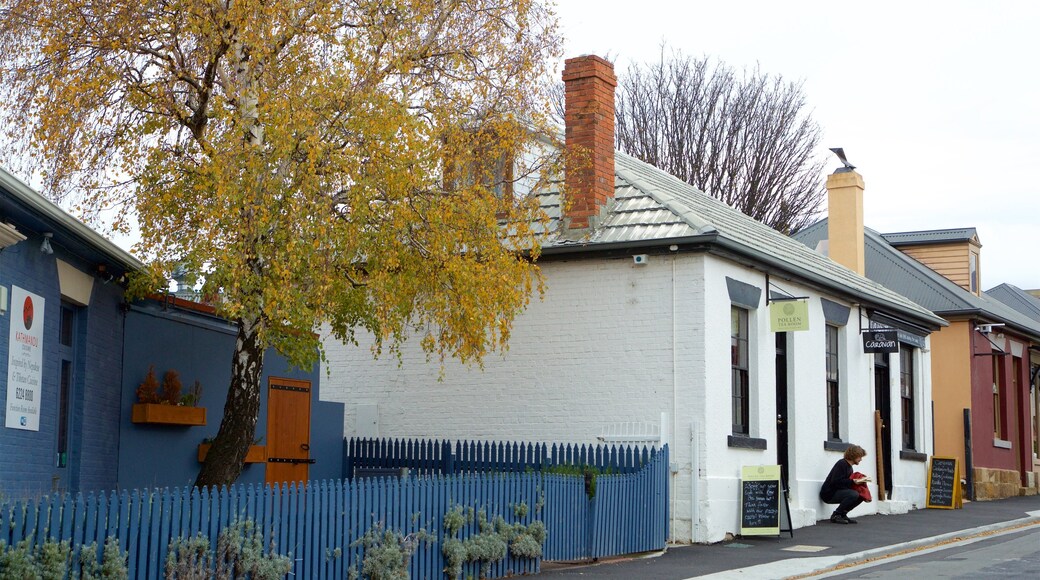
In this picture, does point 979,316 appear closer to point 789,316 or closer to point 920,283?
point 920,283

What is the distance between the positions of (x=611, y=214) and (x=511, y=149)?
12.8ft

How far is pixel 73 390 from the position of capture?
12469 mm

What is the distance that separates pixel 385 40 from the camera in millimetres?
12820

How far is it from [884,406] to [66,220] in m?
17.2

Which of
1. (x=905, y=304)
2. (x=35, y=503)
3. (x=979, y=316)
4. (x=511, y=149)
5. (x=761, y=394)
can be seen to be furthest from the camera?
(x=979, y=316)

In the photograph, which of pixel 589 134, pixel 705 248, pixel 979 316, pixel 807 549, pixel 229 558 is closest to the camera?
pixel 229 558

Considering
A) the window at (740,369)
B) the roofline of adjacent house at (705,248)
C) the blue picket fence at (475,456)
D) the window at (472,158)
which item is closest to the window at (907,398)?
the roofline of adjacent house at (705,248)

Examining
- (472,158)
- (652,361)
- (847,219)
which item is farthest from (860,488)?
(472,158)

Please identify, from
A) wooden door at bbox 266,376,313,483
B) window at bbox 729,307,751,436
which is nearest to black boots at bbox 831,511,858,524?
window at bbox 729,307,751,436

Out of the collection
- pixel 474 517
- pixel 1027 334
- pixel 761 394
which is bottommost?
pixel 474 517

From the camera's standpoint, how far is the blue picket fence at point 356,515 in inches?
346

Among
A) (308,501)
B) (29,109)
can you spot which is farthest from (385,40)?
(308,501)

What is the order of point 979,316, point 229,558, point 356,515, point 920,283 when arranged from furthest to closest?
point 920,283, point 979,316, point 356,515, point 229,558

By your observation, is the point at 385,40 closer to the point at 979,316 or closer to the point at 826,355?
the point at 826,355
